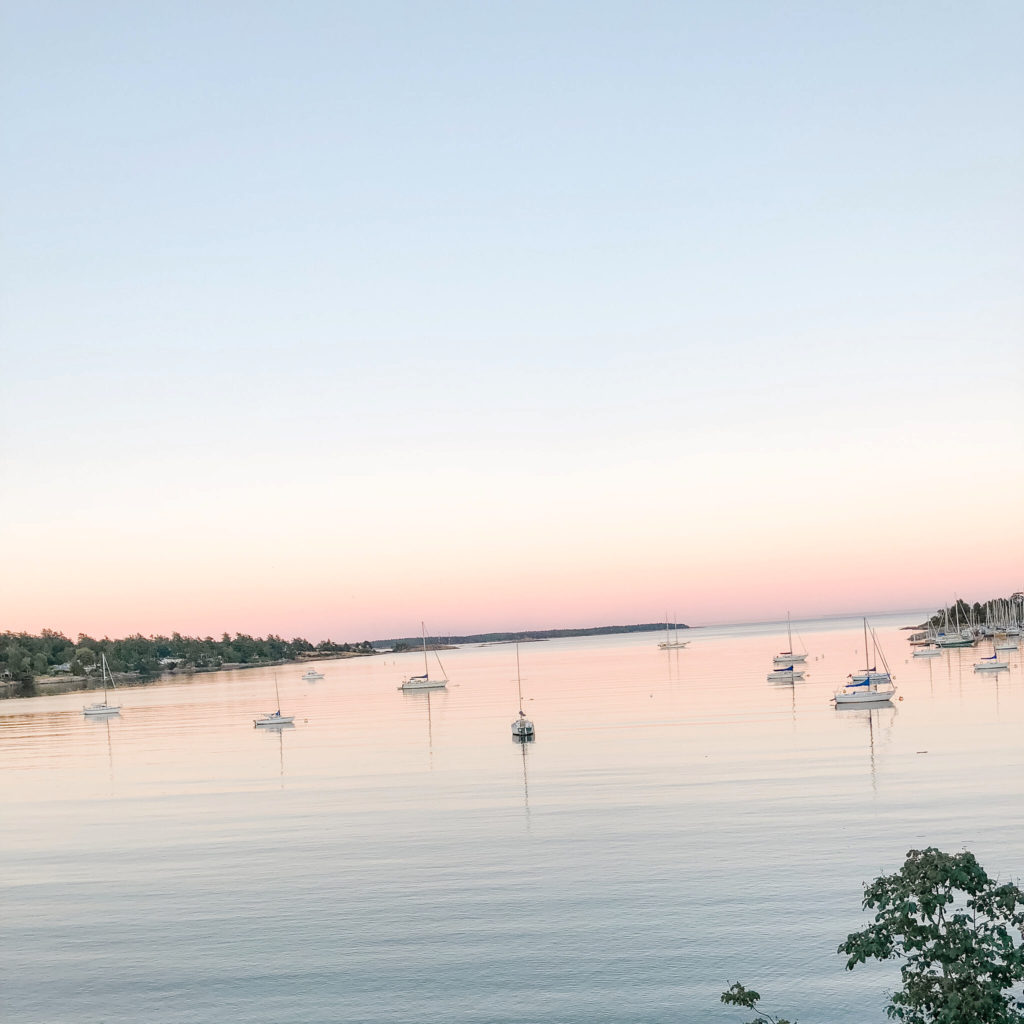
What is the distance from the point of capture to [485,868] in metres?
43.8

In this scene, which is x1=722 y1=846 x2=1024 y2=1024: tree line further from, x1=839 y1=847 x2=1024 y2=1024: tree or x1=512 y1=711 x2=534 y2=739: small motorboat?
x1=512 y1=711 x2=534 y2=739: small motorboat

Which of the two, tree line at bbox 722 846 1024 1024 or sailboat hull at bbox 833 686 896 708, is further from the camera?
sailboat hull at bbox 833 686 896 708

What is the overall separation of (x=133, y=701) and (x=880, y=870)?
586 ft

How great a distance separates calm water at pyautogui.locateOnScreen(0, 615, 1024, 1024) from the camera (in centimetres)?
2969

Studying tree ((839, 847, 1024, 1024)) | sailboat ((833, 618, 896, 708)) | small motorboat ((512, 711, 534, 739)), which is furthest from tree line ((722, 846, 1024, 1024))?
sailboat ((833, 618, 896, 708))

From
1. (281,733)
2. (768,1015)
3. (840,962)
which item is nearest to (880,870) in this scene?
(840,962)

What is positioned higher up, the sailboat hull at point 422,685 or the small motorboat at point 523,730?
the small motorboat at point 523,730

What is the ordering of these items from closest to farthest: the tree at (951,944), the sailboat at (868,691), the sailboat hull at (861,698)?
1. the tree at (951,944)
2. the sailboat hull at (861,698)
3. the sailboat at (868,691)

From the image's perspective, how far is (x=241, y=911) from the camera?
38.6m

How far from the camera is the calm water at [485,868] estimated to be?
97.4 ft

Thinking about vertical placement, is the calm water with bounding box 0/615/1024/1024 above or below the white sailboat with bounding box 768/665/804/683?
above

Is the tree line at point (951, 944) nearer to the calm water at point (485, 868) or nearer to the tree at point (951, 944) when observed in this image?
the tree at point (951, 944)

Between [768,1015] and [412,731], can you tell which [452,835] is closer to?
[768,1015]

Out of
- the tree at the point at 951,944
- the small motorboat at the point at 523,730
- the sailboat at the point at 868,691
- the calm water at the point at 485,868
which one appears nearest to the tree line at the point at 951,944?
the tree at the point at 951,944
